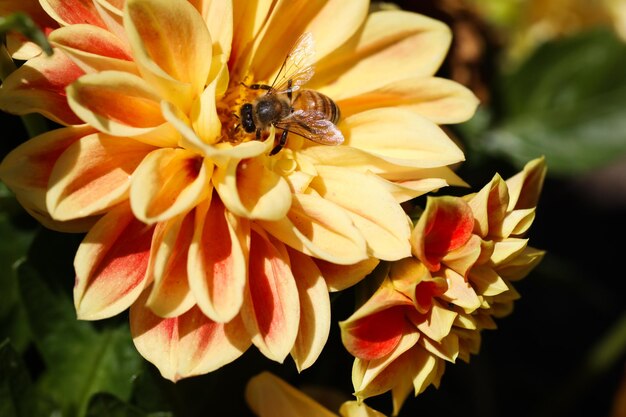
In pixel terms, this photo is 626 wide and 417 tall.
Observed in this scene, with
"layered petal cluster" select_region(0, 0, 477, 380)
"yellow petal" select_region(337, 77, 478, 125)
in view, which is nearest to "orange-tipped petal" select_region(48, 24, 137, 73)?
"layered petal cluster" select_region(0, 0, 477, 380)

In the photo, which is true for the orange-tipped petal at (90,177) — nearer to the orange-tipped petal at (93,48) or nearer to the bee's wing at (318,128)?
the orange-tipped petal at (93,48)

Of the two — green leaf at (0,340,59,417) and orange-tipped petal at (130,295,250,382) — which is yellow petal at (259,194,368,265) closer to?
orange-tipped petal at (130,295,250,382)

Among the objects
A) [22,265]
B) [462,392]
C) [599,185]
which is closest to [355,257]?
[22,265]

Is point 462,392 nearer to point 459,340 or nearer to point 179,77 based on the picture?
point 459,340

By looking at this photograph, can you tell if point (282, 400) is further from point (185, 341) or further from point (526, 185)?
point (526, 185)

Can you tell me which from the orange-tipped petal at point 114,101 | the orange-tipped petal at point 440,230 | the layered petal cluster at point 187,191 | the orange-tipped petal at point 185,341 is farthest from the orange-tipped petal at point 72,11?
the orange-tipped petal at point 440,230

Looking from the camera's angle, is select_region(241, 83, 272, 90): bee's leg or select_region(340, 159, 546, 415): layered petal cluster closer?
select_region(340, 159, 546, 415): layered petal cluster

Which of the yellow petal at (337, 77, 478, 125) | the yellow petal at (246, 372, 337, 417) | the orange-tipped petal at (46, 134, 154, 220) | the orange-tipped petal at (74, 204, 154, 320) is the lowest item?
the yellow petal at (246, 372, 337, 417)
